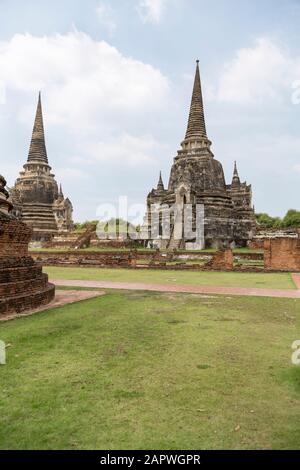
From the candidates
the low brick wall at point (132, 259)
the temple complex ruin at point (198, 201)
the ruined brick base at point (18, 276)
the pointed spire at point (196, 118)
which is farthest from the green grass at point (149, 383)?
the pointed spire at point (196, 118)

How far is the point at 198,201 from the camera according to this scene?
3572cm

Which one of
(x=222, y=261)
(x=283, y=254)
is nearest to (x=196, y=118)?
(x=222, y=261)

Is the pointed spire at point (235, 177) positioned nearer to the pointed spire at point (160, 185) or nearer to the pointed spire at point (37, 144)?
the pointed spire at point (160, 185)

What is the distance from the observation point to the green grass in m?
3.16

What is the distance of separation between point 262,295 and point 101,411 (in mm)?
8719

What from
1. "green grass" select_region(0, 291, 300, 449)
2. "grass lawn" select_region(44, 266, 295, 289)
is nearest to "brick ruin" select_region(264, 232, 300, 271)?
"grass lawn" select_region(44, 266, 295, 289)

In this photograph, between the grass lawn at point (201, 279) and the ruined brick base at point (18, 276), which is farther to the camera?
the grass lawn at point (201, 279)

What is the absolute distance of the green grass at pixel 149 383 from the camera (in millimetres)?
3164

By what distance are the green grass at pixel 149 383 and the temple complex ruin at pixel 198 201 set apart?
2673 centimetres

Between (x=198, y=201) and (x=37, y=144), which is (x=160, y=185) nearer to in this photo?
(x=198, y=201)

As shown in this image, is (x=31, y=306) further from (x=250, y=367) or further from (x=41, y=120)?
(x=41, y=120)

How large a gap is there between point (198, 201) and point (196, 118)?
9662 millimetres

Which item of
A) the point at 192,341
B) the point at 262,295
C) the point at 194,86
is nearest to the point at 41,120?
the point at 194,86

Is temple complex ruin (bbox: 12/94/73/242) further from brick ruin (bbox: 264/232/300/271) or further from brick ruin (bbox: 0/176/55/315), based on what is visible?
brick ruin (bbox: 0/176/55/315)
